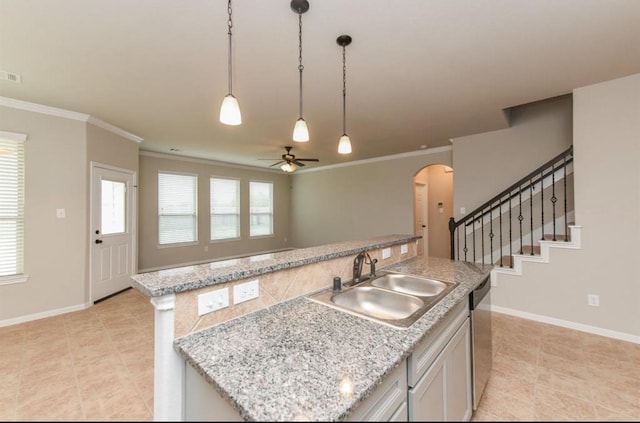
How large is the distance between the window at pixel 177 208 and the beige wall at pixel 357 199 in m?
2.99

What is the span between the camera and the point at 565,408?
21.0 inches

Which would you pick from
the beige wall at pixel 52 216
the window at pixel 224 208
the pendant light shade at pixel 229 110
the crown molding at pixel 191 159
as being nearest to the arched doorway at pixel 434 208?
the crown molding at pixel 191 159

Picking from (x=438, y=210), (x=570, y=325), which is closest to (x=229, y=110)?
(x=570, y=325)

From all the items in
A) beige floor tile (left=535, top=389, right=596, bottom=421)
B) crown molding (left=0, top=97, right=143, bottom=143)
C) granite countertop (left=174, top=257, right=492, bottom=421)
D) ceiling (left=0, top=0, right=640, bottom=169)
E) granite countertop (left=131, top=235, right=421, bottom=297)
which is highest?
ceiling (left=0, top=0, right=640, bottom=169)

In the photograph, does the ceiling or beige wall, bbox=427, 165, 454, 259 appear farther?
beige wall, bbox=427, 165, 454, 259

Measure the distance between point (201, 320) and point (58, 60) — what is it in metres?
2.80

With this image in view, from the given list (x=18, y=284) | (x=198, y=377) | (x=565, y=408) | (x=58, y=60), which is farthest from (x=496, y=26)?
(x=18, y=284)

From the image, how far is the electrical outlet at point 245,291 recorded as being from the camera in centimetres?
121

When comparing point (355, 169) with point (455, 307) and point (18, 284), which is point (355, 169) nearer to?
point (455, 307)

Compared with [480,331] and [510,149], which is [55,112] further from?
[510,149]

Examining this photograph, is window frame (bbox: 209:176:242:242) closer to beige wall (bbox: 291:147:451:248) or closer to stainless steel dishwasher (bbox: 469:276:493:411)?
beige wall (bbox: 291:147:451:248)

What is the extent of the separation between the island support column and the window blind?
146 inches

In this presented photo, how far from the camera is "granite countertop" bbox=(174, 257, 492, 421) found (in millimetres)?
682

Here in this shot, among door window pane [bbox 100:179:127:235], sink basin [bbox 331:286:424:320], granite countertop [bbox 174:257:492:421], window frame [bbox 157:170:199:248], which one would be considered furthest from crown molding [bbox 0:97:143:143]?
sink basin [bbox 331:286:424:320]
